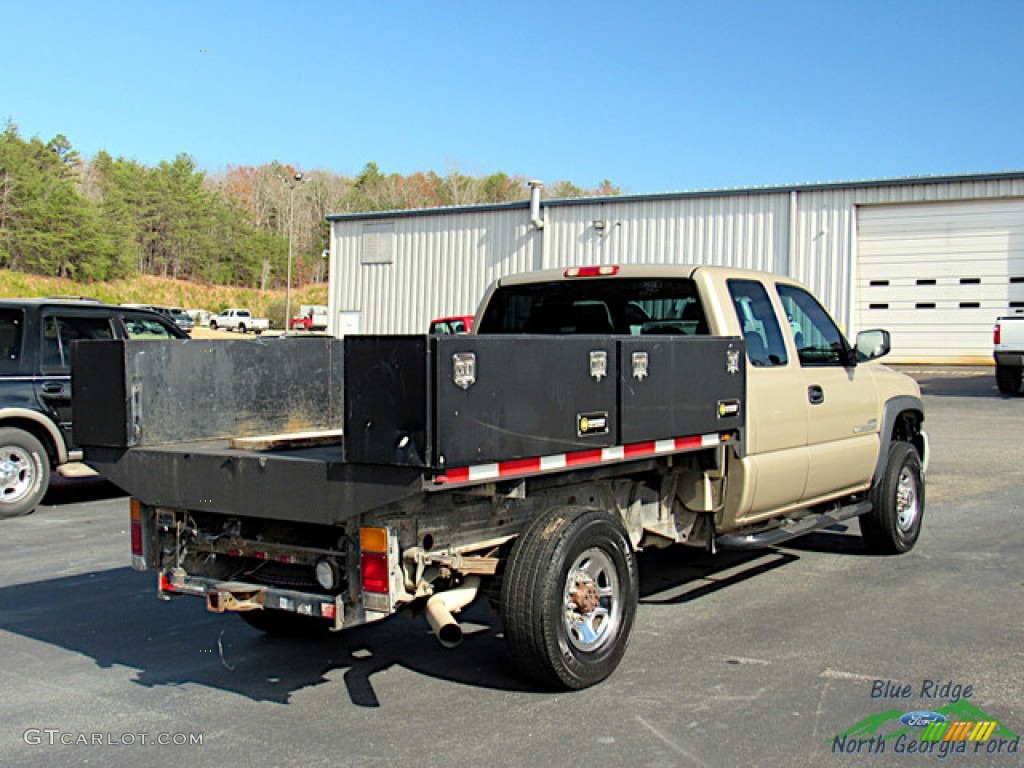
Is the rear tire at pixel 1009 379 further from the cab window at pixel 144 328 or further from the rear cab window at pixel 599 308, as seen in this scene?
the rear cab window at pixel 599 308

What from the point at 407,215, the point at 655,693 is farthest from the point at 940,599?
the point at 407,215

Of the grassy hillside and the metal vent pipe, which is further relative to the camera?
the grassy hillside

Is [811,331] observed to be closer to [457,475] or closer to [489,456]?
[489,456]

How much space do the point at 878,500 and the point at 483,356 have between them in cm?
496

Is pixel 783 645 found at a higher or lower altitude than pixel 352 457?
lower

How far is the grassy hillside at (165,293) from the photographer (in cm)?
6594

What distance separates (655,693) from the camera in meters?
5.13

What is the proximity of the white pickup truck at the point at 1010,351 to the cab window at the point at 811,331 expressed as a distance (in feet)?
56.3

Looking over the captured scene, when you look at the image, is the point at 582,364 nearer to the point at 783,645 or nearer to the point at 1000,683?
the point at 783,645

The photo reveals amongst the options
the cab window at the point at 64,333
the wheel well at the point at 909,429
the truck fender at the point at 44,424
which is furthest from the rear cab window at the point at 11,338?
the wheel well at the point at 909,429

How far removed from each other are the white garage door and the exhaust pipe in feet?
87.7

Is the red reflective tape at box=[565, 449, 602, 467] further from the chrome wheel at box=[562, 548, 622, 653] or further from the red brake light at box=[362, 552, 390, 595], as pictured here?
the red brake light at box=[362, 552, 390, 595]

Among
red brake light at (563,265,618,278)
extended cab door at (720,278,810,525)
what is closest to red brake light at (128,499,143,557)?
red brake light at (563,265,618,278)

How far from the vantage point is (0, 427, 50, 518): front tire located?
10.4 m
